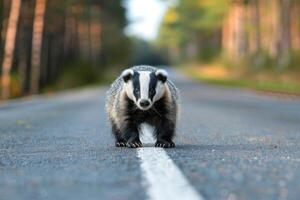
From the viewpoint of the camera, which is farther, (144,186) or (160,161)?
(160,161)

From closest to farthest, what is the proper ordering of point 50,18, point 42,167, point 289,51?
point 42,167 → point 289,51 → point 50,18

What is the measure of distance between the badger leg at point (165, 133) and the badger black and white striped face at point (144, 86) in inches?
12.2

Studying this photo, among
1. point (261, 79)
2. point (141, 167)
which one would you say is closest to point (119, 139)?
point (141, 167)

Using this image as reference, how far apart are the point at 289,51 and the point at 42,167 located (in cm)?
4247

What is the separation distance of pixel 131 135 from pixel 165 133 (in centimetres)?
39

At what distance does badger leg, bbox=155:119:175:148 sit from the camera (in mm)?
8016

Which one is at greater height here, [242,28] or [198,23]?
[198,23]

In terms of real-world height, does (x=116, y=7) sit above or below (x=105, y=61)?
above

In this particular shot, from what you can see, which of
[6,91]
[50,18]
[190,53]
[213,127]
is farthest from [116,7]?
[213,127]

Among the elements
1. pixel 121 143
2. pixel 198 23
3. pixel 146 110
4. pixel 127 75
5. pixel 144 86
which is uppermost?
pixel 198 23

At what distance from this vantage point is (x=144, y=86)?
7.80 m

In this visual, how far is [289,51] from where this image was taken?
156 ft

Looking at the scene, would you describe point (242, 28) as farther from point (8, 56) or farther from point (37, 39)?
point (8, 56)

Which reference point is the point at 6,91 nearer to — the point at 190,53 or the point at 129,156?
the point at 129,156
